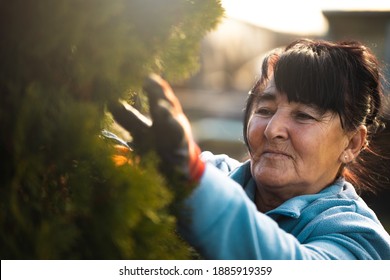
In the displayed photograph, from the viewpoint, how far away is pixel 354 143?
8.11 feet

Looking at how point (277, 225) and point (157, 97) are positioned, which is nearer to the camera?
point (157, 97)

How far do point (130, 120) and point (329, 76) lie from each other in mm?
1108

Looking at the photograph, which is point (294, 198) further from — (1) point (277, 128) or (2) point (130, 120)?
(2) point (130, 120)

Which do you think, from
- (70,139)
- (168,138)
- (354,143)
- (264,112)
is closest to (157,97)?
(168,138)

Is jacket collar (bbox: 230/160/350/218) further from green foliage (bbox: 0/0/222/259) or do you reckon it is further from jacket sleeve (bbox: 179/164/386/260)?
green foliage (bbox: 0/0/222/259)

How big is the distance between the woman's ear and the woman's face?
142 millimetres

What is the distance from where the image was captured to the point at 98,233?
115cm

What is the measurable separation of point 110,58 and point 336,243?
3.60 ft

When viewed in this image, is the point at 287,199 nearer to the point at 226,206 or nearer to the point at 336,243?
the point at 336,243

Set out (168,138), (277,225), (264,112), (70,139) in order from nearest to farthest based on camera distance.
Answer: (70,139) < (168,138) < (277,225) < (264,112)

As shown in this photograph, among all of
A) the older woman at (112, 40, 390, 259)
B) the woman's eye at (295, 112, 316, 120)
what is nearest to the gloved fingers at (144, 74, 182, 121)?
the older woman at (112, 40, 390, 259)

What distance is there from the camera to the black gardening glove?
1.24 metres

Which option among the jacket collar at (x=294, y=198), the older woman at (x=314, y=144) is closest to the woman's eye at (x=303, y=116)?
the older woman at (x=314, y=144)

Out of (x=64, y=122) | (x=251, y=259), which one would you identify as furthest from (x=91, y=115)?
(x=251, y=259)
